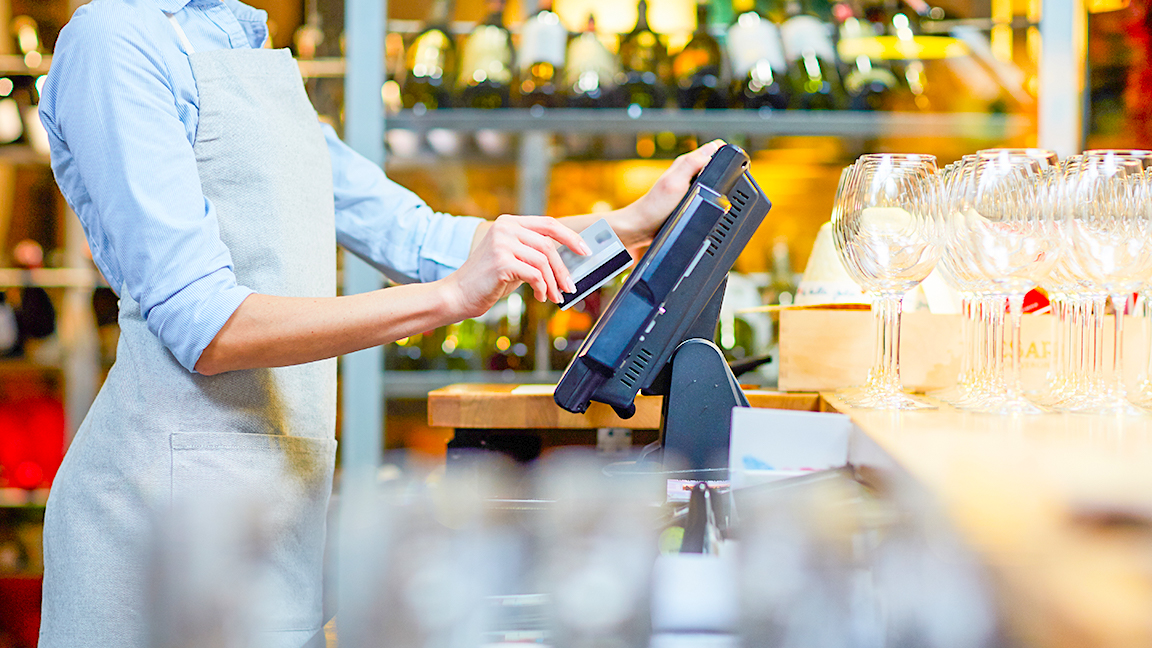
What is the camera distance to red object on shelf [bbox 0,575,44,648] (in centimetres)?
233

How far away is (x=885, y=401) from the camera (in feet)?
2.52

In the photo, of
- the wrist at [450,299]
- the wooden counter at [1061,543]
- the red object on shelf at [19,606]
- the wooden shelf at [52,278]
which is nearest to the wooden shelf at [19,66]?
the wooden shelf at [52,278]

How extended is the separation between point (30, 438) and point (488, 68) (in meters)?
1.62

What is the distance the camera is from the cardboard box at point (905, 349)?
0.96 m

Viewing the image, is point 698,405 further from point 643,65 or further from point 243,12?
point 643,65

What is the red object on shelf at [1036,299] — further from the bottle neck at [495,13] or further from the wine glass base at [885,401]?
the bottle neck at [495,13]

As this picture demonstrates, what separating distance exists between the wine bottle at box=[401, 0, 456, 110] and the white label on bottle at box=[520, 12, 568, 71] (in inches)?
7.8

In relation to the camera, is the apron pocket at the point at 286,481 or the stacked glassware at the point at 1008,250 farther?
the stacked glassware at the point at 1008,250

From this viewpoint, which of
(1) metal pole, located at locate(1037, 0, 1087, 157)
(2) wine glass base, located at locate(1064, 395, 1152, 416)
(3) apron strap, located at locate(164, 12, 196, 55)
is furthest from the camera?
(1) metal pole, located at locate(1037, 0, 1087, 157)

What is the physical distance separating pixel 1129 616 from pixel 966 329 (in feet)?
2.39

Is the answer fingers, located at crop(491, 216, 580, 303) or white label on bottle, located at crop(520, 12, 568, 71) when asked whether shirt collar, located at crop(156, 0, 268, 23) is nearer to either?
fingers, located at crop(491, 216, 580, 303)

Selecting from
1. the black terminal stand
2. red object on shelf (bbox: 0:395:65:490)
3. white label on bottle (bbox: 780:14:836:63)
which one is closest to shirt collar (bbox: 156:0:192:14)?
the black terminal stand

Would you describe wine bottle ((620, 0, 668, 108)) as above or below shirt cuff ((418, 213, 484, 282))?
above

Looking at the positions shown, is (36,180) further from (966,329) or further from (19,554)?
(966,329)
